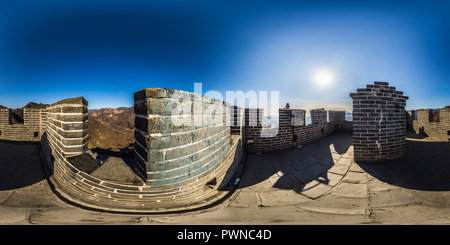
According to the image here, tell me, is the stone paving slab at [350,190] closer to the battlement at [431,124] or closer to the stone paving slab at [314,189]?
the stone paving slab at [314,189]

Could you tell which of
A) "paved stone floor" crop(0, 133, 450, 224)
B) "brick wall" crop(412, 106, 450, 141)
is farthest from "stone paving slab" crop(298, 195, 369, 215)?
"brick wall" crop(412, 106, 450, 141)

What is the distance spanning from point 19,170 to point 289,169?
6540 mm

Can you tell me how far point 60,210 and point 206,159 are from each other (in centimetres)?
211

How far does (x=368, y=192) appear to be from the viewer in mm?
2602

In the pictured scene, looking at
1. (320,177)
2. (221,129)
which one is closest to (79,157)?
(221,129)

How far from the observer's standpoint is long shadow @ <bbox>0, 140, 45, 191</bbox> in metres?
2.48

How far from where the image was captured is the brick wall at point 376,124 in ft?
12.5

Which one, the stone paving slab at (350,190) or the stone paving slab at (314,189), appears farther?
the stone paving slab at (314,189)

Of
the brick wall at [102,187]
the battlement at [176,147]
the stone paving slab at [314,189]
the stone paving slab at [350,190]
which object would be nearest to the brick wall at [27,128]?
the battlement at [176,147]

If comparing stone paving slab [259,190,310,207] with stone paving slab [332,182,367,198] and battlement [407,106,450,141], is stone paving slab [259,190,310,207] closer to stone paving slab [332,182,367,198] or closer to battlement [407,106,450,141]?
stone paving slab [332,182,367,198]

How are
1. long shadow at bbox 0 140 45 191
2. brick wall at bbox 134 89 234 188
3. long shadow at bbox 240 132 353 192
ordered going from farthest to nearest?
A: long shadow at bbox 240 132 353 192
long shadow at bbox 0 140 45 191
brick wall at bbox 134 89 234 188

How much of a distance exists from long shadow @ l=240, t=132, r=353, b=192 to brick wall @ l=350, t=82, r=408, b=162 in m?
0.61

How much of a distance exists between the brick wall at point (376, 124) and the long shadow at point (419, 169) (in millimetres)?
246
